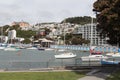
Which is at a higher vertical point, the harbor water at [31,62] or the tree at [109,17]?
the tree at [109,17]

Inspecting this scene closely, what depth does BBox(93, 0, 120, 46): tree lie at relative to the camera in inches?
1144

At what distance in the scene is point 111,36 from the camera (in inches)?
1332

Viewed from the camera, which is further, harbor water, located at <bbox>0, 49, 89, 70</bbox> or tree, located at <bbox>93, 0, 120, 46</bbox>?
harbor water, located at <bbox>0, 49, 89, 70</bbox>

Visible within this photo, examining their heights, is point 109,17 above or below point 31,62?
above

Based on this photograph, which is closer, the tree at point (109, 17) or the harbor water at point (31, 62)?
the tree at point (109, 17)

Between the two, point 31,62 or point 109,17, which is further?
point 31,62

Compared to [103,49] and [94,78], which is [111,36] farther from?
[103,49]

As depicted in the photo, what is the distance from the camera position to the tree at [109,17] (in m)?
29.0

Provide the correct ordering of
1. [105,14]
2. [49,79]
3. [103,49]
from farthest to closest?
[103,49] → [105,14] → [49,79]

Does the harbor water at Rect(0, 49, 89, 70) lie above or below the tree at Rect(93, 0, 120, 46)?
below

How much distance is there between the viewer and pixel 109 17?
2914cm

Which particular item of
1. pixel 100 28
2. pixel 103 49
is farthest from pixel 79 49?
pixel 100 28

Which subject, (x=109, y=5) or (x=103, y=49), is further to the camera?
(x=103, y=49)

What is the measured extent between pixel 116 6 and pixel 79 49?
154 meters
